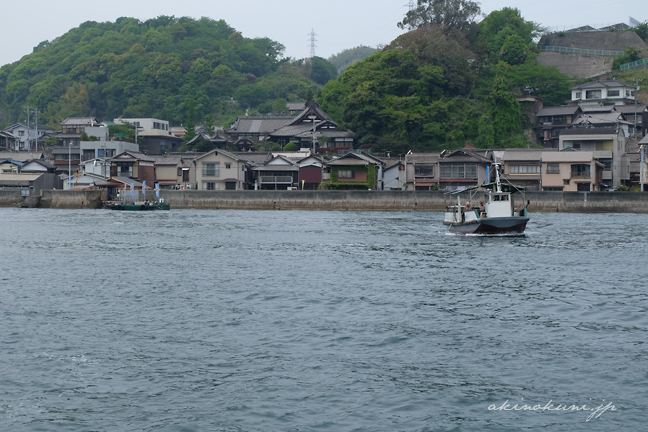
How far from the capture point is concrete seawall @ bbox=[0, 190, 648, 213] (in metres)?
61.0

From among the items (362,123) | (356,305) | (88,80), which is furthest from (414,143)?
(88,80)

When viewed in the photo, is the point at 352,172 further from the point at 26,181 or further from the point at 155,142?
the point at 155,142

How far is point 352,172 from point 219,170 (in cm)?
1644

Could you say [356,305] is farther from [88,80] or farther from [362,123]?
[88,80]

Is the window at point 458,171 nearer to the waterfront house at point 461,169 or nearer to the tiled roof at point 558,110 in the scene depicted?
the waterfront house at point 461,169

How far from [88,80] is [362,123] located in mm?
89580

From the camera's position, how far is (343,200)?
→ 2611 inches

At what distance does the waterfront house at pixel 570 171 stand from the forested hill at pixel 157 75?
223 ft

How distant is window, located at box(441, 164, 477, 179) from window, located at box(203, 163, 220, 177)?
26.6 metres

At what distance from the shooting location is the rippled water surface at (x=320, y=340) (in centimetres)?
1155

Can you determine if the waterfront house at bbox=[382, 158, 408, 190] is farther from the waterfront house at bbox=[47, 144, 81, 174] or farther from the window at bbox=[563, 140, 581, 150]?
the waterfront house at bbox=[47, 144, 81, 174]

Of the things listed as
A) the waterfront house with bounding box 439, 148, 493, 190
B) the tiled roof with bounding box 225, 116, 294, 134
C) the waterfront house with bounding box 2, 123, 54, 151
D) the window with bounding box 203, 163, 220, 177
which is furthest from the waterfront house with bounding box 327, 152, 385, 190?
the waterfront house with bounding box 2, 123, 54, 151

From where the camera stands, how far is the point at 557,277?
84.7 ft

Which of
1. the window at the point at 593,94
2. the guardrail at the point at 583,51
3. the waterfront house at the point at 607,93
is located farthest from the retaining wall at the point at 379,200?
the guardrail at the point at 583,51
